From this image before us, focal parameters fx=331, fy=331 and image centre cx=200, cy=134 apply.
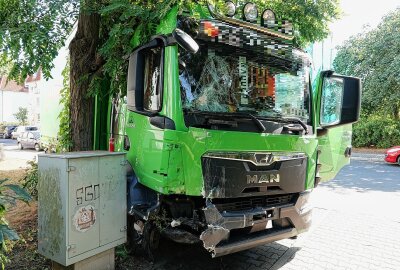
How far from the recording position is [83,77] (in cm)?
491

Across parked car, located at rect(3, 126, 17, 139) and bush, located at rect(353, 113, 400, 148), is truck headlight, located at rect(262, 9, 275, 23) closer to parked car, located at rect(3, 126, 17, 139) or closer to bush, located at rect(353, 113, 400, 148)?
bush, located at rect(353, 113, 400, 148)

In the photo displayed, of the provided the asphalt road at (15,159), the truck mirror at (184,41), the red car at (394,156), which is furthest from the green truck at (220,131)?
the red car at (394,156)

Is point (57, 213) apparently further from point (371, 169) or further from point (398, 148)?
point (398, 148)

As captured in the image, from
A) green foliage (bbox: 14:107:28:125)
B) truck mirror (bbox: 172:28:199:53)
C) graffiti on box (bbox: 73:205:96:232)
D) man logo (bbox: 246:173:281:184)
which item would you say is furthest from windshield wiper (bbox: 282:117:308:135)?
green foliage (bbox: 14:107:28:125)

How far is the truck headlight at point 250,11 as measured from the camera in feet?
12.9

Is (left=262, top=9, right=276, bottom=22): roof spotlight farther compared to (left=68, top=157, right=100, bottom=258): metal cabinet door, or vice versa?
(left=262, top=9, right=276, bottom=22): roof spotlight

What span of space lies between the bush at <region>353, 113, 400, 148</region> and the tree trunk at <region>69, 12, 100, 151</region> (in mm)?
21124

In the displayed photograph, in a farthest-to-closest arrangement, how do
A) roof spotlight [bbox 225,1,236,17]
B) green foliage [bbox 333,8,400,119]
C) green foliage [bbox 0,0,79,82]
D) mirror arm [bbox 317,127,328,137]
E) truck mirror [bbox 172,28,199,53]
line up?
green foliage [bbox 333,8,400,119], mirror arm [bbox 317,127,328,137], green foliage [bbox 0,0,79,82], roof spotlight [bbox 225,1,236,17], truck mirror [bbox 172,28,199,53]

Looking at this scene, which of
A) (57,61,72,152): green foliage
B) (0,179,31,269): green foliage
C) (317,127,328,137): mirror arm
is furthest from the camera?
(57,61,72,152): green foliage

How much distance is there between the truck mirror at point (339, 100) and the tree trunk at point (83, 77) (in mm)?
3386

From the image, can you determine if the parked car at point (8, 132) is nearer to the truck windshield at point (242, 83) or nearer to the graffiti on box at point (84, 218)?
the graffiti on box at point (84, 218)

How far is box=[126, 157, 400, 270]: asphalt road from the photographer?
4.21 meters

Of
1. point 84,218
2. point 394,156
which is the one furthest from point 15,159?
point 394,156

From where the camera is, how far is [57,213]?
3334 millimetres
